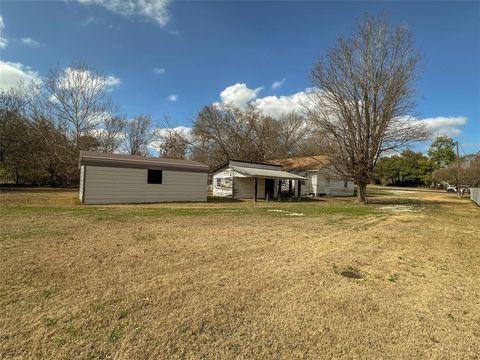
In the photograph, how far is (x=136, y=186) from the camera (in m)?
17.2

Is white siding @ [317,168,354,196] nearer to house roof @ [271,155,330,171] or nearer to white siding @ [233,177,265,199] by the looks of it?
house roof @ [271,155,330,171]

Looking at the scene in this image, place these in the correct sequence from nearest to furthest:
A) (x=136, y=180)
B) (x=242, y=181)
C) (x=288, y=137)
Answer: (x=136, y=180), (x=242, y=181), (x=288, y=137)

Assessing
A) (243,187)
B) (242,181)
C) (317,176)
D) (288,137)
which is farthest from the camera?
(288,137)

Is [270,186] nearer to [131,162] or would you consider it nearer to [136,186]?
[136,186]

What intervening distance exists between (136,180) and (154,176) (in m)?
1.17

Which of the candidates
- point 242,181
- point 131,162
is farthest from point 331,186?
point 131,162

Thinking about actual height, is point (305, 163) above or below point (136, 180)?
above

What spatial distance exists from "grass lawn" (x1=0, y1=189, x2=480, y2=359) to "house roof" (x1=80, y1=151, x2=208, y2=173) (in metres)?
9.50

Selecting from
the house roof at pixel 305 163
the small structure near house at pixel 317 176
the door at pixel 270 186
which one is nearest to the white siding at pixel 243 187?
the door at pixel 270 186

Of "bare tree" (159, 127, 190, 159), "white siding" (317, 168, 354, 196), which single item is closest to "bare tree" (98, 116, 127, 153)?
"bare tree" (159, 127, 190, 159)

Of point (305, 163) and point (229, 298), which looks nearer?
point (229, 298)

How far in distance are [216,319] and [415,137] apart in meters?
21.2

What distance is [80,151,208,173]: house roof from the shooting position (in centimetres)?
1586

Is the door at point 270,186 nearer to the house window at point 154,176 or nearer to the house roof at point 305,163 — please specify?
the house roof at point 305,163
